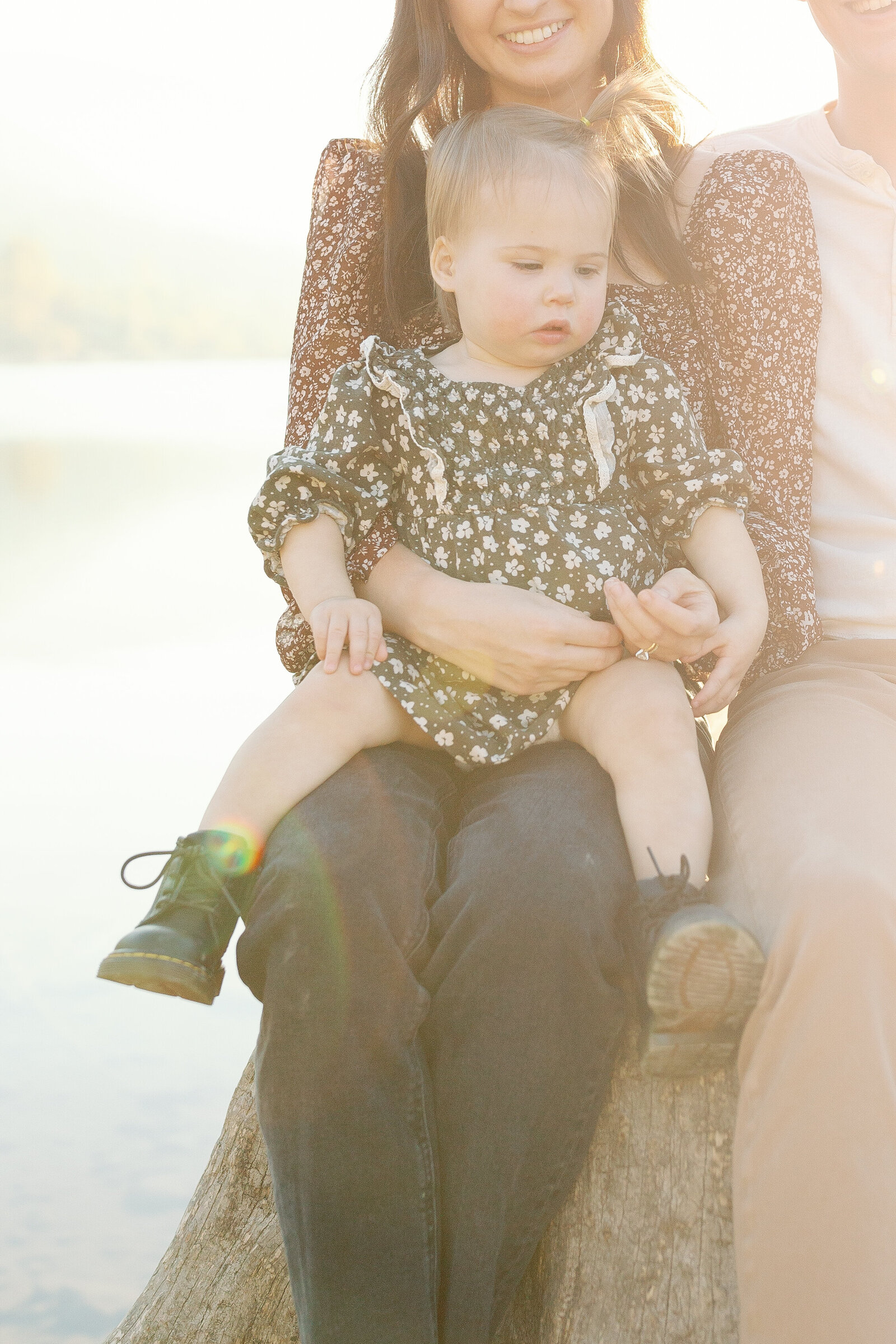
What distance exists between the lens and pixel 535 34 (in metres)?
2.17

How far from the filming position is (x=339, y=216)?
7.54 feet

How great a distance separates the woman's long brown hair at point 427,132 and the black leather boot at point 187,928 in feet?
3.42

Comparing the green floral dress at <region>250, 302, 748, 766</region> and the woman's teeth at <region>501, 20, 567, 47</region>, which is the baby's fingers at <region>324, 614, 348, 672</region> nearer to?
the green floral dress at <region>250, 302, 748, 766</region>

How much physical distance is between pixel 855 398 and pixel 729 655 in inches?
24.0

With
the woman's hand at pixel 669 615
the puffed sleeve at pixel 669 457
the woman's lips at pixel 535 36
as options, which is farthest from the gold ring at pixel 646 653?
the woman's lips at pixel 535 36

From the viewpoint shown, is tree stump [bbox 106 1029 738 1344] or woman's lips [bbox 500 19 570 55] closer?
tree stump [bbox 106 1029 738 1344]

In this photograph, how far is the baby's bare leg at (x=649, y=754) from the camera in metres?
1.63

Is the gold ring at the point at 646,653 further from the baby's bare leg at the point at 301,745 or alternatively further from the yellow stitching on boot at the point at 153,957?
the yellow stitching on boot at the point at 153,957

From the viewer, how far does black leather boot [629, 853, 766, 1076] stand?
1.42 meters

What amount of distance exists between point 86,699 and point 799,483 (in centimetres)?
423

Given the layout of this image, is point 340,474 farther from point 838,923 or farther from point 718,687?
point 838,923

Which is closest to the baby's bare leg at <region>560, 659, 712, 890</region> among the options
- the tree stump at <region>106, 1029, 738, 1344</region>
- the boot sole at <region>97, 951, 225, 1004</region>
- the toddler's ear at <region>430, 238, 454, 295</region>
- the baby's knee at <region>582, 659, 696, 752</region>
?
the baby's knee at <region>582, 659, 696, 752</region>

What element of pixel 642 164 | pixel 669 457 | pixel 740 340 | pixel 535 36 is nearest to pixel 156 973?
pixel 669 457

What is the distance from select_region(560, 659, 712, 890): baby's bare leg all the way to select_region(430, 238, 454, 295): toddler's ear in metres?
0.69
